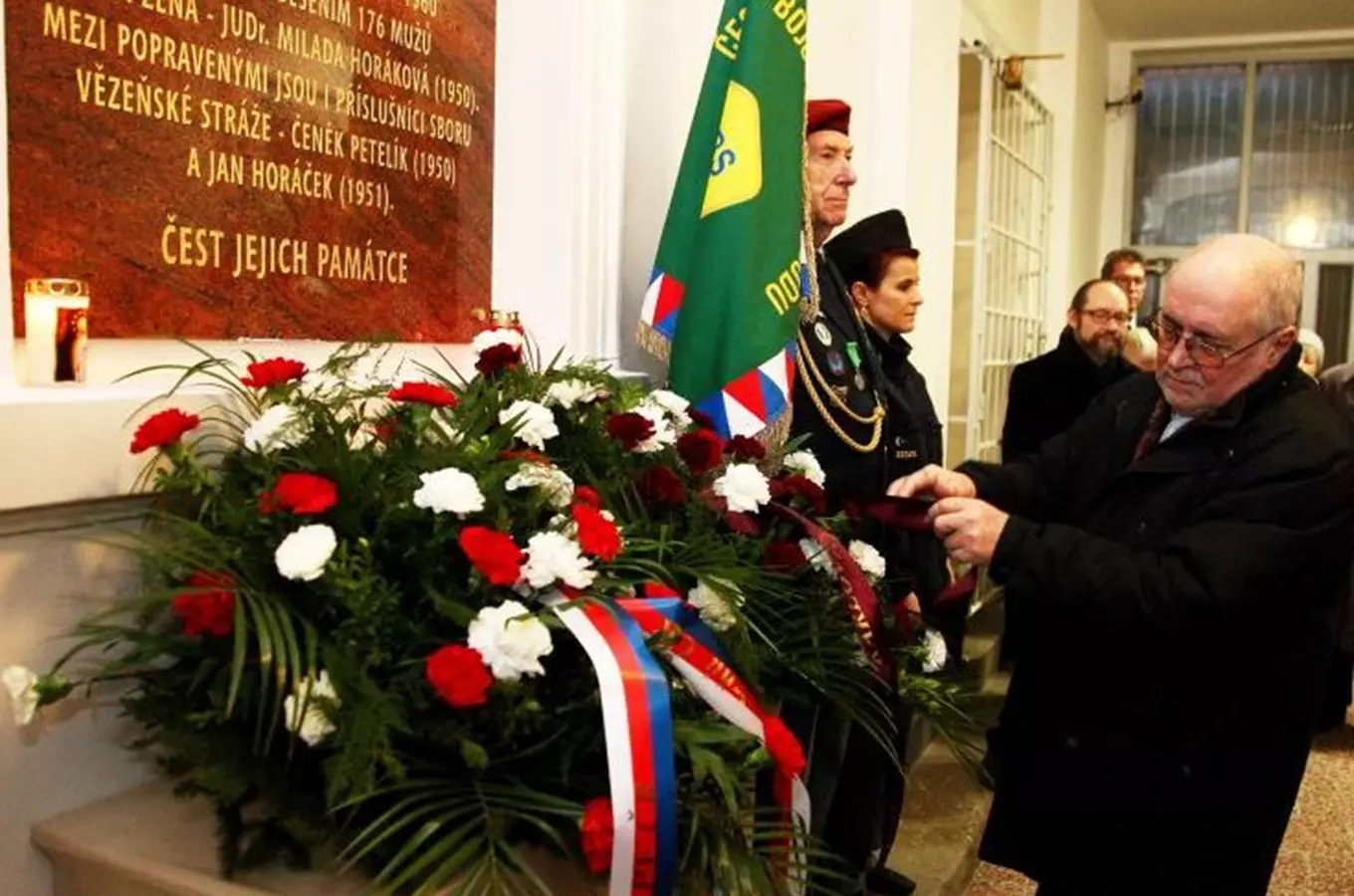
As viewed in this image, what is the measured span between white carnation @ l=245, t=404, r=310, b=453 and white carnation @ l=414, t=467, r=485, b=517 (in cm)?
21

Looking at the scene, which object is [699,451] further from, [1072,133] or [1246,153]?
[1246,153]

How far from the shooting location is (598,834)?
1126 mm

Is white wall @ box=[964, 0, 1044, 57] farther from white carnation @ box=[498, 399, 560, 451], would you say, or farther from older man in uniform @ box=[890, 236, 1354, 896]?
white carnation @ box=[498, 399, 560, 451]

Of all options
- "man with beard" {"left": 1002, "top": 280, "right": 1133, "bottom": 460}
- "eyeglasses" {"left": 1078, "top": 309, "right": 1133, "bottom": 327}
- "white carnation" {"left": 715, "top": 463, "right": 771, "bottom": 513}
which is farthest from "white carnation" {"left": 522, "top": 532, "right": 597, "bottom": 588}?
"eyeglasses" {"left": 1078, "top": 309, "right": 1133, "bottom": 327}

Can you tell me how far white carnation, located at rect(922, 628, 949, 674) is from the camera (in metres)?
1.66

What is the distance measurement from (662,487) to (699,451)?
0.09 metres

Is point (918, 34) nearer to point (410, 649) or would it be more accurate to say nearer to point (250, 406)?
point (250, 406)

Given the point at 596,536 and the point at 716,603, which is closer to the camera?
the point at 596,536

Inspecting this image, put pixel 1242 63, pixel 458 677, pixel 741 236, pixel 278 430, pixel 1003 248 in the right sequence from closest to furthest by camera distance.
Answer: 1. pixel 458 677
2. pixel 278 430
3. pixel 741 236
4. pixel 1003 248
5. pixel 1242 63

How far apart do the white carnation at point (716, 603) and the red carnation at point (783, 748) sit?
0.47ft

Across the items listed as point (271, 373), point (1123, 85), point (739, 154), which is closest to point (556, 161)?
point (739, 154)

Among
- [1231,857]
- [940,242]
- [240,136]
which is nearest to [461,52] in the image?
[240,136]

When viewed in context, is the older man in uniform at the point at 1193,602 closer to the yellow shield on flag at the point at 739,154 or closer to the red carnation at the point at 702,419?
the red carnation at the point at 702,419

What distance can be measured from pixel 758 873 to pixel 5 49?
116cm
